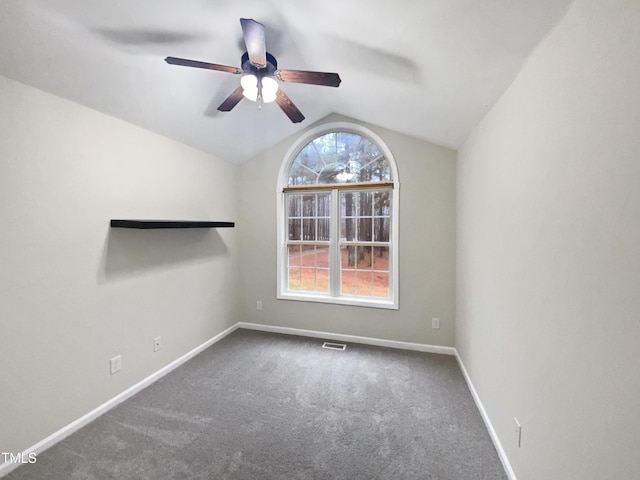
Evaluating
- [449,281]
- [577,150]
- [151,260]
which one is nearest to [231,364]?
[151,260]

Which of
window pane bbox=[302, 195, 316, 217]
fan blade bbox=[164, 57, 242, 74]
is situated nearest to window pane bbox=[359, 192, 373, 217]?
window pane bbox=[302, 195, 316, 217]

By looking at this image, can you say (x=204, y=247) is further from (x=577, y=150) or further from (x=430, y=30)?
(x=577, y=150)

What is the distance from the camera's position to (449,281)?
3.09 meters

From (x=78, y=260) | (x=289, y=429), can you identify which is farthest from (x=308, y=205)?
(x=289, y=429)

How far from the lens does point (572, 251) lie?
105 cm

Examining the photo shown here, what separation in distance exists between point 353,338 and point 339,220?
1513 mm

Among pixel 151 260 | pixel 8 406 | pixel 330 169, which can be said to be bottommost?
pixel 8 406

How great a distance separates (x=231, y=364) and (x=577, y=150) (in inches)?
123

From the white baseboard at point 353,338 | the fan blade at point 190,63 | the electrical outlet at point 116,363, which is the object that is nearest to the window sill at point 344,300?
the white baseboard at point 353,338

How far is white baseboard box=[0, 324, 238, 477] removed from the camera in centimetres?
169

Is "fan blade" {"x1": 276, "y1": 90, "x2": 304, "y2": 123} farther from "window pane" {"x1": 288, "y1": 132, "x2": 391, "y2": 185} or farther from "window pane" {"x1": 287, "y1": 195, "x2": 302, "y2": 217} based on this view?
"window pane" {"x1": 287, "y1": 195, "x2": 302, "y2": 217}

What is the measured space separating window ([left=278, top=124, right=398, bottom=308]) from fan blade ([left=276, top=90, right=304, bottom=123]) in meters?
1.35

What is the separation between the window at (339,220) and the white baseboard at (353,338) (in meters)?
0.44

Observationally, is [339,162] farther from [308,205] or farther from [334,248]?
[334,248]
